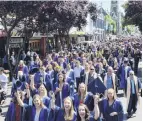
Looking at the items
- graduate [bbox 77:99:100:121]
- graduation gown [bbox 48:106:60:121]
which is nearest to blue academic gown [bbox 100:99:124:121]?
graduate [bbox 77:99:100:121]

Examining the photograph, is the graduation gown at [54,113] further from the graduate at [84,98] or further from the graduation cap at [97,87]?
the graduation cap at [97,87]

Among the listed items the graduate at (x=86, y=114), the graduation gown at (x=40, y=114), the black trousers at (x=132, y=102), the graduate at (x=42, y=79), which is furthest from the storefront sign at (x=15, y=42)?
the graduate at (x=86, y=114)

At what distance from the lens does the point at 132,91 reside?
12961mm

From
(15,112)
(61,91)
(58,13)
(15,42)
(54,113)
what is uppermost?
(58,13)

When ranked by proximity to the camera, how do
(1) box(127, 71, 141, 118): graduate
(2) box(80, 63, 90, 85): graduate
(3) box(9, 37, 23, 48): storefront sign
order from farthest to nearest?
(3) box(9, 37, 23, 48): storefront sign, (2) box(80, 63, 90, 85): graduate, (1) box(127, 71, 141, 118): graduate

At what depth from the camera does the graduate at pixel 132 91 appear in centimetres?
1289

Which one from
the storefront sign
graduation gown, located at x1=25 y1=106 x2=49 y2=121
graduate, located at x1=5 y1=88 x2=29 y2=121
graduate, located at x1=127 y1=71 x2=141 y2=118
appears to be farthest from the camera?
the storefront sign

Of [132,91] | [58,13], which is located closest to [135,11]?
[58,13]

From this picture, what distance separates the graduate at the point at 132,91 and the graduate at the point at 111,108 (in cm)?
415

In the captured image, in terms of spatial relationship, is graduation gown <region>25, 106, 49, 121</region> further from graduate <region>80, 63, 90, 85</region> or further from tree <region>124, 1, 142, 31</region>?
tree <region>124, 1, 142, 31</region>

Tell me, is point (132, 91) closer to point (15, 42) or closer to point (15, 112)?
point (15, 112)

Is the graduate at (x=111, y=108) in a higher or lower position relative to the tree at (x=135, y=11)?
lower

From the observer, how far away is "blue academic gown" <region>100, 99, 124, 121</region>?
28.6 feet

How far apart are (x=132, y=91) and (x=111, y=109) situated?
4317mm
